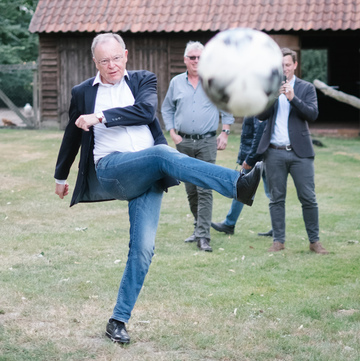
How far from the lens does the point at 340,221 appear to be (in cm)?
859

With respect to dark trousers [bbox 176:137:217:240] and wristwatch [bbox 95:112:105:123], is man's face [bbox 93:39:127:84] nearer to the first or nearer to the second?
wristwatch [bbox 95:112:105:123]

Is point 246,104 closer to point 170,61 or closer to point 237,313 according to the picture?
point 237,313

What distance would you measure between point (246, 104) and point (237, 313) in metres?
2.22

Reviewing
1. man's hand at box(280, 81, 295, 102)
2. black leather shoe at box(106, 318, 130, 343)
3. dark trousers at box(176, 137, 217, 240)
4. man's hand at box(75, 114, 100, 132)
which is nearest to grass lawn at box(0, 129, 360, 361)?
black leather shoe at box(106, 318, 130, 343)

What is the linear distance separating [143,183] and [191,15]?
1513 cm

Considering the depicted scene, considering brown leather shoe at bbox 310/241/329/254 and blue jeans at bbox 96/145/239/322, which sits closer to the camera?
blue jeans at bbox 96/145/239/322

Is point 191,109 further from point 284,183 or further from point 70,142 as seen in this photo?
point 70,142

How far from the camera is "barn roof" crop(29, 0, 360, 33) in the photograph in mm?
17594

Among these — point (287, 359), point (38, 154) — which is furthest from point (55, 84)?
point (287, 359)

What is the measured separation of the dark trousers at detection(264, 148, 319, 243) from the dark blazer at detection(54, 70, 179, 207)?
261cm

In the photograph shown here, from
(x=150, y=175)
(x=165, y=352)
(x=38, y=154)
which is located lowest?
(x=38, y=154)

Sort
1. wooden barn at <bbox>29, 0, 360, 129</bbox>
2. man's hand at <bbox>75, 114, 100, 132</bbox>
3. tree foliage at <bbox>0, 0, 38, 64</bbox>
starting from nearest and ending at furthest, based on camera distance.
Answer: man's hand at <bbox>75, 114, 100, 132</bbox> → wooden barn at <bbox>29, 0, 360, 129</bbox> → tree foliage at <bbox>0, 0, 38, 64</bbox>

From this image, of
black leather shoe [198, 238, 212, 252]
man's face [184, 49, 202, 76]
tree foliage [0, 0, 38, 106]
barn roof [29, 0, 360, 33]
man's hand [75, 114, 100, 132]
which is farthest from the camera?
tree foliage [0, 0, 38, 106]

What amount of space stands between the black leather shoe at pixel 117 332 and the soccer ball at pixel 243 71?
180 centimetres
